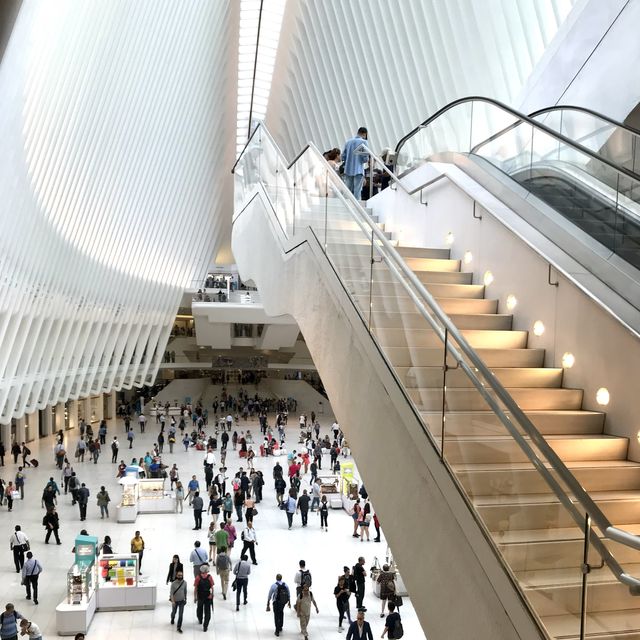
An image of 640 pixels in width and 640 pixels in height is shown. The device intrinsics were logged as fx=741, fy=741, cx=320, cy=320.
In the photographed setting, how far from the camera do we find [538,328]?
630 cm

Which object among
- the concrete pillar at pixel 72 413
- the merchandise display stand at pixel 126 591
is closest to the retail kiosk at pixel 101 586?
the merchandise display stand at pixel 126 591

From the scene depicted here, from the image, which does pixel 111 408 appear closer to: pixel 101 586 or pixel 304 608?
pixel 101 586

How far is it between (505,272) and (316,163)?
313 cm

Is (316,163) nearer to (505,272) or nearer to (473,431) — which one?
(505,272)

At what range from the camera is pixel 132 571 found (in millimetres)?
12219

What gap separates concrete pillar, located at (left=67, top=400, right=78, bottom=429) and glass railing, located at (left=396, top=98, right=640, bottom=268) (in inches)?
1111

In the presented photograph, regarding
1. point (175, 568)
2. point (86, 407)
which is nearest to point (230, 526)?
point (175, 568)

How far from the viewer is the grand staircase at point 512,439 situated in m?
3.07

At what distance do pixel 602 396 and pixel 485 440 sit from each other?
6.13 feet

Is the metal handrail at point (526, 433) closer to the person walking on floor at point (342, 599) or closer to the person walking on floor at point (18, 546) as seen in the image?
the person walking on floor at point (342, 599)

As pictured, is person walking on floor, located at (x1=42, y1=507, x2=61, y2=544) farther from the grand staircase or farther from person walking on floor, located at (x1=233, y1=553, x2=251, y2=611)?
the grand staircase

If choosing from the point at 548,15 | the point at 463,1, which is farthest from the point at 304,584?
the point at 463,1

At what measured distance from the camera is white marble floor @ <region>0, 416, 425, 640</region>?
11.4m

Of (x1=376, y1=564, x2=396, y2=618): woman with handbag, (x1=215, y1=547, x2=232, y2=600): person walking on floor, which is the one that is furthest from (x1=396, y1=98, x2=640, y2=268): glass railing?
(x1=215, y1=547, x2=232, y2=600): person walking on floor
